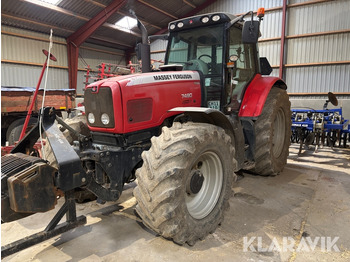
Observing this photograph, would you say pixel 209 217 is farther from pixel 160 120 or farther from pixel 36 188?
pixel 36 188

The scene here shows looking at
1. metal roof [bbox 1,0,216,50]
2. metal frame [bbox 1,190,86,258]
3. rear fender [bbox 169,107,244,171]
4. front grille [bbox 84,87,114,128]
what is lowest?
metal frame [bbox 1,190,86,258]

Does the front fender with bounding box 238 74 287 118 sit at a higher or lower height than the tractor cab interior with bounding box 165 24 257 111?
lower

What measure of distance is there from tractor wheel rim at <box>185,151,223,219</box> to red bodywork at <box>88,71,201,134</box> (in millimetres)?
652

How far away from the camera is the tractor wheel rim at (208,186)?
266cm

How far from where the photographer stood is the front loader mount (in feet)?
6.11

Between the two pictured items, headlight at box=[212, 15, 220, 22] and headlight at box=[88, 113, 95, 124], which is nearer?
headlight at box=[88, 113, 95, 124]

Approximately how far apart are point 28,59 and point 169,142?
1189 cm

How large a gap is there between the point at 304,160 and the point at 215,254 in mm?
4395

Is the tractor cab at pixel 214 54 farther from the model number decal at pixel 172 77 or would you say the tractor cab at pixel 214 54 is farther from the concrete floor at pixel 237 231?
the concrete floor at pixel 237 231

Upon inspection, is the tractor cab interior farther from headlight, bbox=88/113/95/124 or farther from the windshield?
headlight, bbox=88/113/95/124

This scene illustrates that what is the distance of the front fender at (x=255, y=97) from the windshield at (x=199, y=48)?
0.67 m

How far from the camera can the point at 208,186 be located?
279 centimetres

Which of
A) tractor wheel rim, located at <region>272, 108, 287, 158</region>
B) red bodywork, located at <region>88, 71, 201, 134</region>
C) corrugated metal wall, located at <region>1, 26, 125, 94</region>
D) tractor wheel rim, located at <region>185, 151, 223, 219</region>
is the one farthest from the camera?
corrugated metal wall, located at <region>1, 26, 125, 94</region>

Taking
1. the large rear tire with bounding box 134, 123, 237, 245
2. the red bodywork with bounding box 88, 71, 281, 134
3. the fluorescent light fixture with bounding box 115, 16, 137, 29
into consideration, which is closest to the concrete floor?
the large rear tire with bounding box 134, 123, 237, 245
